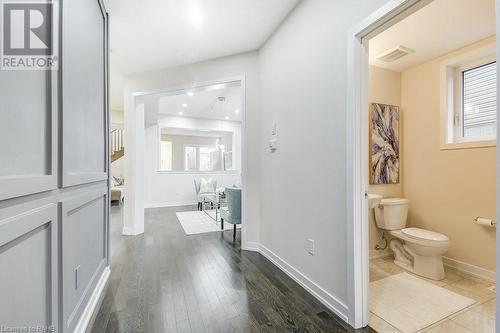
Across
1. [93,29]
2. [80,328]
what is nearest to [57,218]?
[80,328]

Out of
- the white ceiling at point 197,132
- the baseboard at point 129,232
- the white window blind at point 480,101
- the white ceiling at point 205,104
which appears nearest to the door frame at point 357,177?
the white window blind at point 480,101

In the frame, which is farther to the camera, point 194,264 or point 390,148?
point 390,148

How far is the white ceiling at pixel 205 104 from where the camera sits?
4554 mm

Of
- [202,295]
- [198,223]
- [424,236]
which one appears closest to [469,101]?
[424,236]

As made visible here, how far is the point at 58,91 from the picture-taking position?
1.10m

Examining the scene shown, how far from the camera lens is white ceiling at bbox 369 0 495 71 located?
6.02ft

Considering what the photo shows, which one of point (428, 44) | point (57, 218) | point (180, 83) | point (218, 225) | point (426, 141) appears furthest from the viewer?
point (218, 225)

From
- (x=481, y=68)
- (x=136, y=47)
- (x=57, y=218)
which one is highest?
(x=136, y=47)

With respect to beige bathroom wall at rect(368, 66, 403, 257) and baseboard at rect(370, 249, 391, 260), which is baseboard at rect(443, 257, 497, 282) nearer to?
baseboard at rect(370, 249, 391, 260)

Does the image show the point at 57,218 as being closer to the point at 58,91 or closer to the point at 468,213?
the point at 58,91

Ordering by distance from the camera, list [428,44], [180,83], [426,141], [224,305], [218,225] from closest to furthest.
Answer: [224,305]
[428,44]
[426,141]
[180,83]
[218,225]

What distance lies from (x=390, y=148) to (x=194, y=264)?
110 inches

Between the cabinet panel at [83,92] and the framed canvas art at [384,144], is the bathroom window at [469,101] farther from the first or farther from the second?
the cabinet panel at [83,92]

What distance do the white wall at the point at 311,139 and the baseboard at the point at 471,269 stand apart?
1.82 metres
